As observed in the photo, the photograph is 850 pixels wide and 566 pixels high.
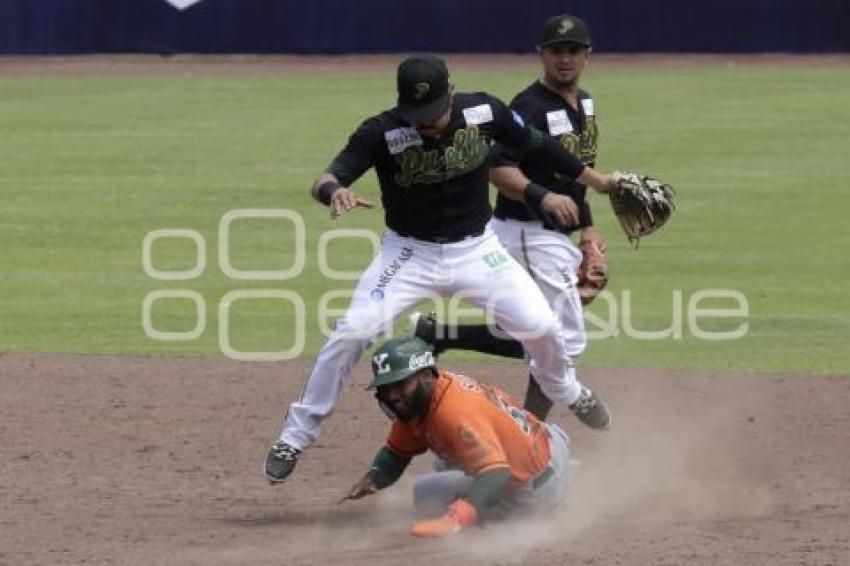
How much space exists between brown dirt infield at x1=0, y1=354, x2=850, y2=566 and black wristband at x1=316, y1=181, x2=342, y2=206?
4.27 ft

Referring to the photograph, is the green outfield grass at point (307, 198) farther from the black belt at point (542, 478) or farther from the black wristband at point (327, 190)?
the black wristband at point (327, 190)

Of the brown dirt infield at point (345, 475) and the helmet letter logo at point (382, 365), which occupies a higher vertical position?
the helmet letter logo at point (382, 365)

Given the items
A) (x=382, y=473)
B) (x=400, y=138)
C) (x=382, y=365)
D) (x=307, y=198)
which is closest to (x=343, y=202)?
(x=400, y=138)

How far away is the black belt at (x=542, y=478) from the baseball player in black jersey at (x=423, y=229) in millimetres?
661

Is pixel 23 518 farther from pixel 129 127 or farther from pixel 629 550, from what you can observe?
pixel 129 127

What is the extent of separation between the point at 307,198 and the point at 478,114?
32.7 ft

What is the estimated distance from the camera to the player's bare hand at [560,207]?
7.90 m

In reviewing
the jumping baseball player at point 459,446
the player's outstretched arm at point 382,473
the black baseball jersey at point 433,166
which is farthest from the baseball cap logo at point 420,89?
the player's outstretched arm at point 382,473

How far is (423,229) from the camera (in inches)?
302

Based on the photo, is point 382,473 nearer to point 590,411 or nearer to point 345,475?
point 345,475
